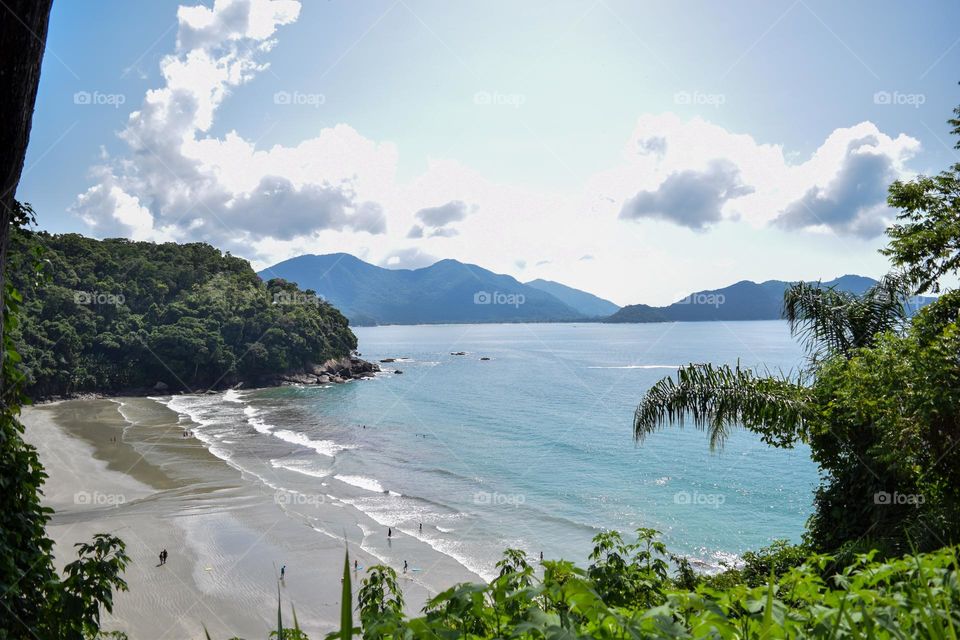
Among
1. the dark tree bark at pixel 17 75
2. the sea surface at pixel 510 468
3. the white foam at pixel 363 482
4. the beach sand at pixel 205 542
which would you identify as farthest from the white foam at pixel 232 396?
the dark tree bark at pixel 17 75

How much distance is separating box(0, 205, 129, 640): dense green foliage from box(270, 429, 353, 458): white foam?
3499 cm

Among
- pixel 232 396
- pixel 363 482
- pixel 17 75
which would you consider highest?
pixel 17 75

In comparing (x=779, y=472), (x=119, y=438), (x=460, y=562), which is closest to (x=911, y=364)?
(x=460, y=562)

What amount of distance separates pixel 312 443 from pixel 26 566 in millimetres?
39016

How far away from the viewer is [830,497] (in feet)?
30.5

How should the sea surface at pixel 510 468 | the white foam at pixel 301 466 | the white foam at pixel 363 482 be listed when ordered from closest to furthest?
1. the sea surface at pixel 510 468
2. the white foam at pixel 363 482
3. the white foam at pixel 301 466

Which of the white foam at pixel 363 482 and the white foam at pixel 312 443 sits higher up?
the white foam at pixel 312 443

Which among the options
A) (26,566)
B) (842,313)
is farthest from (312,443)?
(26,566)

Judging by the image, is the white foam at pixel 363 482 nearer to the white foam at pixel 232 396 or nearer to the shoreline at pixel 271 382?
the white foam at pixel 232 396

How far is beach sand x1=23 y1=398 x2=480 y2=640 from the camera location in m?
17.2

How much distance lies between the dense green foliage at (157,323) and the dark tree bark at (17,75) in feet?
210

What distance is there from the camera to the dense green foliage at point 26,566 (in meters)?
4.41

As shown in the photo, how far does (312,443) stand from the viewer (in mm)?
41875

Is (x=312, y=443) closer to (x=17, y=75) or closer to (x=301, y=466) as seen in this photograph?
(x=301, y=466)
